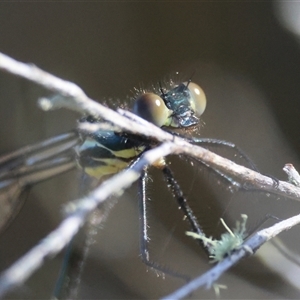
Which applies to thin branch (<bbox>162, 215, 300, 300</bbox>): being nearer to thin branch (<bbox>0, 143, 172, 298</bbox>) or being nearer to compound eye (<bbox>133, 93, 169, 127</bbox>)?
thin branch (<bbox>0, 143, 172, 298</bbox>)

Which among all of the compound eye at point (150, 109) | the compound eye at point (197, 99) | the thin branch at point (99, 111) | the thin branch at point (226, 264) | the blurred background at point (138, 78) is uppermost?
the blurred background at point (138, 78)

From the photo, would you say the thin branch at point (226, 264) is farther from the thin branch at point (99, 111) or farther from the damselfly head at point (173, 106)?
the damselfly head at point (173, 106)

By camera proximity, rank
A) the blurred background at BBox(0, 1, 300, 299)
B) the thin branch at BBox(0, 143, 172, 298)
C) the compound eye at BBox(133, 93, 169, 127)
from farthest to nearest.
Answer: the blurred background at BBox(0, 1, 300, 299)
the compound eye at BBox(133, 93, 169, 127)
the thin branch at BBox(0, 143, 172, 298)

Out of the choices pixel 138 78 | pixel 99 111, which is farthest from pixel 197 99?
pixel 138 78

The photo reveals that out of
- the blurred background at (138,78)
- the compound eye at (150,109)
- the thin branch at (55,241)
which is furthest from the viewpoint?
the blurred background at (138,78)

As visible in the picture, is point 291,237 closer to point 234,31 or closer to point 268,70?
point 268,70

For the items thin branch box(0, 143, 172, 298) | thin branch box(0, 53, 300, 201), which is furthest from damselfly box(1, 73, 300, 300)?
thin branch box(0, 143, 172, 298)

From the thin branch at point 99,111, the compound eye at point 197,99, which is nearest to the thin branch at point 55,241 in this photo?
the thin branch at point 99,111
